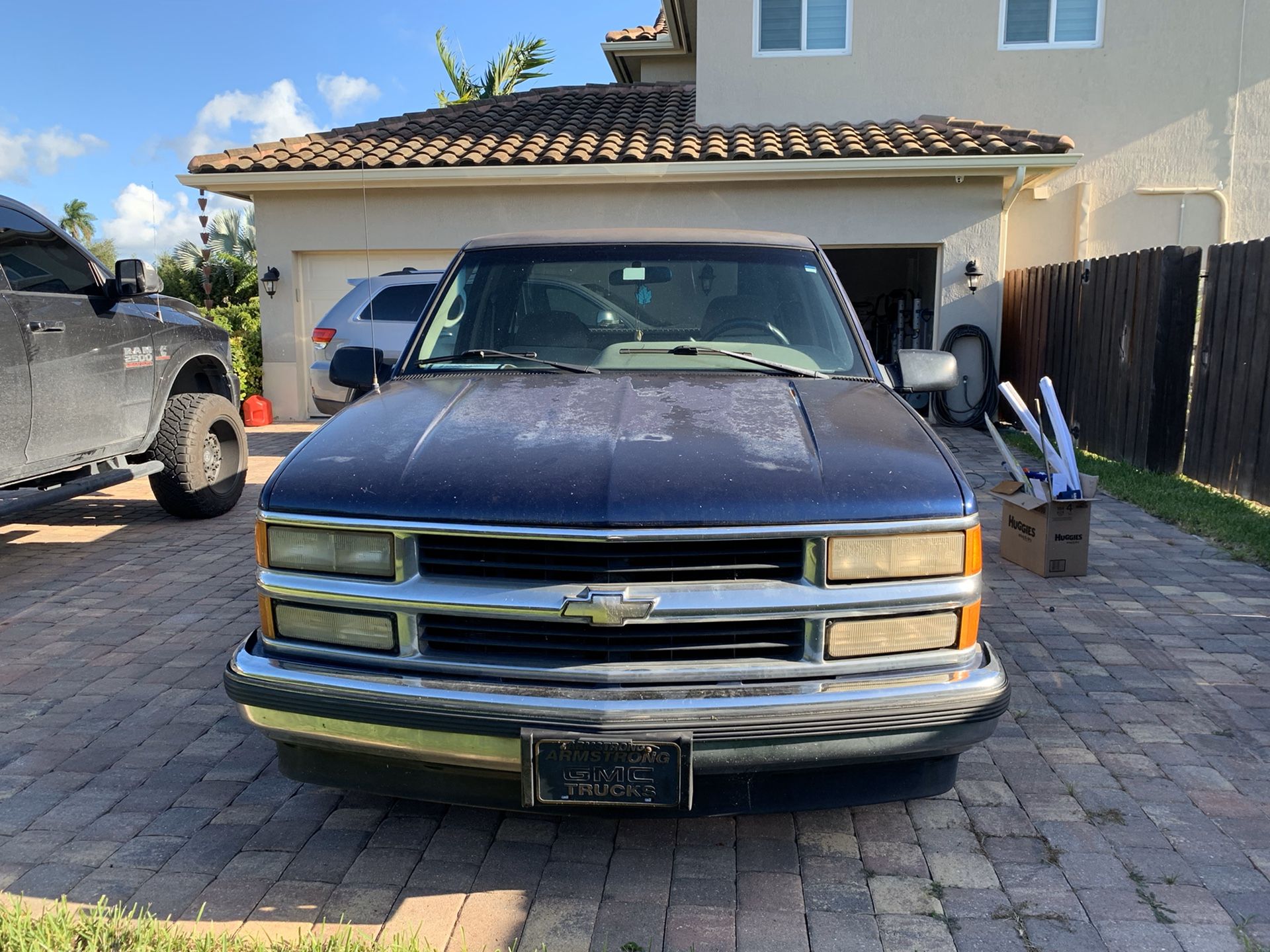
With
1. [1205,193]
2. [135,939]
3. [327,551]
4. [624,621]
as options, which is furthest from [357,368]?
[1205,193]

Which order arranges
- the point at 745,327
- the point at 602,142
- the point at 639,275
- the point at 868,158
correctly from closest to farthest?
the point at 745,327 < the point at 639,275 < the point at 868,158 < the point at 602,142

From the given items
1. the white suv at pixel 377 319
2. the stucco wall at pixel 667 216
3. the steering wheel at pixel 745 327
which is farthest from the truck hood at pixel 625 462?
the stucco wall at pixel 667 216

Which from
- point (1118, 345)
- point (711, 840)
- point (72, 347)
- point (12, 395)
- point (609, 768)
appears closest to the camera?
point (609, 768)

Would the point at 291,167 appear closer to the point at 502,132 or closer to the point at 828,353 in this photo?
the point at 502,132

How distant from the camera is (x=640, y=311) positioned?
3.94 metres

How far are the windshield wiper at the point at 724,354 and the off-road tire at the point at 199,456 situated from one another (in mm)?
4396

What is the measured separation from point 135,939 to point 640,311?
265cm

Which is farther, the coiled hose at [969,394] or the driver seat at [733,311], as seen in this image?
the coiled hose at [969,394]

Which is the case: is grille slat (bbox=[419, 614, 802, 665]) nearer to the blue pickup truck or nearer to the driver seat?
the blue pickup truck

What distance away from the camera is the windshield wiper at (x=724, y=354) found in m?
3.58

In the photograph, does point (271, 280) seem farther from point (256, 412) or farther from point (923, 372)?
point (923, 372)

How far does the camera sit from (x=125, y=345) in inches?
249

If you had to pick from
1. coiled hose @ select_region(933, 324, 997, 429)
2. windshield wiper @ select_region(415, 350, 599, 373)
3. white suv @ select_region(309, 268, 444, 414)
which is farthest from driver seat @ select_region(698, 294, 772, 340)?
coiled hose @ select_region(933, 324, 997, 429)

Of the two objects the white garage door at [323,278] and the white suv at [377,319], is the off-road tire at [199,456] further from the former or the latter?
the white garage door at [323,278]
